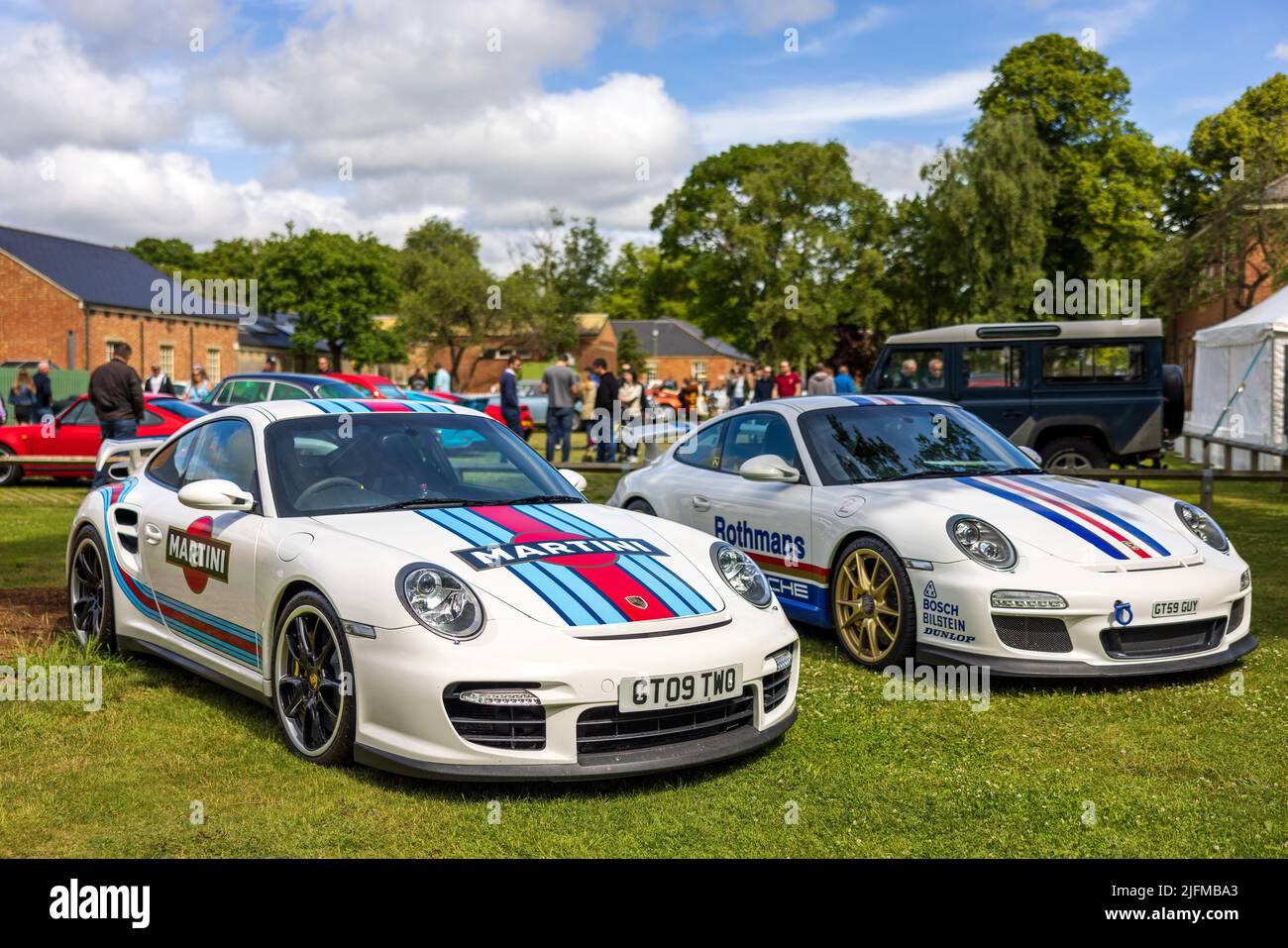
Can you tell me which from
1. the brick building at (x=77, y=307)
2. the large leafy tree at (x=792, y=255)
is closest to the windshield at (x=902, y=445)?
the brick building at (x=77, y=307)

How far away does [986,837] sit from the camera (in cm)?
401

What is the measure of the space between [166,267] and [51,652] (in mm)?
103006

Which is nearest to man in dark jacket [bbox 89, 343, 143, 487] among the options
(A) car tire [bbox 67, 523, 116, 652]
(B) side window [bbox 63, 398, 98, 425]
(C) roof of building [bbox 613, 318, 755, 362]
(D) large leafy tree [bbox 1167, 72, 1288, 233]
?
(B) side window [bbox 63, 398, 98, 425]

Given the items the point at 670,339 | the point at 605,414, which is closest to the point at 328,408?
the point at 605,414

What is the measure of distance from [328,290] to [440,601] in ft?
225

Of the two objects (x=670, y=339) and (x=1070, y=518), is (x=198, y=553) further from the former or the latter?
(x=670, y=339)

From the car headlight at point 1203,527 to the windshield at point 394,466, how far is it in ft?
10.9

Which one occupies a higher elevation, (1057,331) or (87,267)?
(87,267)

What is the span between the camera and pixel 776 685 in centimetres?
483

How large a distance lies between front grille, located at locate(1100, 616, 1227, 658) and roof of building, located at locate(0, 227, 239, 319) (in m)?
54.7

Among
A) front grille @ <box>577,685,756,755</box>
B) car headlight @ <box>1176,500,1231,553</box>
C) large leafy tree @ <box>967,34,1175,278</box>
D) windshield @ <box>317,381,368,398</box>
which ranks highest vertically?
large leafy tree @ <box>967,34,1175,278</box>

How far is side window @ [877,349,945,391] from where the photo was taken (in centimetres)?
1552
